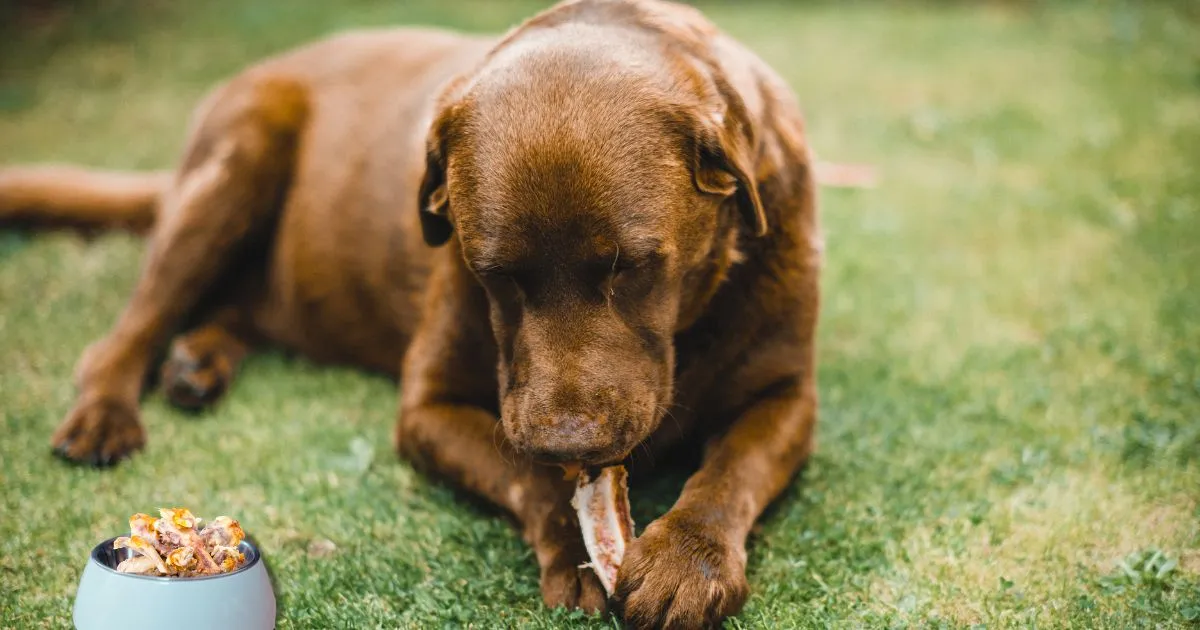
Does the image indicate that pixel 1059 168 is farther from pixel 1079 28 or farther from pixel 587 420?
pixel 587 420

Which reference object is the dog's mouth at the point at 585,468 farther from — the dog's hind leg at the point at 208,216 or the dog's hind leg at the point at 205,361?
the dog's hind leg at the point at 208,216

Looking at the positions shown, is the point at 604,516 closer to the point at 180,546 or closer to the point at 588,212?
the point at 588,212

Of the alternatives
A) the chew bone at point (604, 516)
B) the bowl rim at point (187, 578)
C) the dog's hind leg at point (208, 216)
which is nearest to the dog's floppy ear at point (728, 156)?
the chew bone at point (604, 516)

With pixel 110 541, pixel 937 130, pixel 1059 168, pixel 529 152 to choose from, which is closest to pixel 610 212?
pixel 529 152

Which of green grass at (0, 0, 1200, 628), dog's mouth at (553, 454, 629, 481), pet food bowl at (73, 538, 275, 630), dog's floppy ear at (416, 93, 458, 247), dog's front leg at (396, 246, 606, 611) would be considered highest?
dog's floppy ear at (416, 93, 458, 247)

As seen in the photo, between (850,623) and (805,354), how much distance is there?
37.6 inches

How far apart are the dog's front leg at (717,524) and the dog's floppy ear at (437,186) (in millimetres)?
963

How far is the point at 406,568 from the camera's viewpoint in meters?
2.75

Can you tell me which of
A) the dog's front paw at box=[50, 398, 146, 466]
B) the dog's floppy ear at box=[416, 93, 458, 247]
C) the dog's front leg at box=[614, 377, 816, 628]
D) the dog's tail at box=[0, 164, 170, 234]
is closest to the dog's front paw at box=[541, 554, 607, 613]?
the dog's front leg at box=[614, 377, 816, 628]

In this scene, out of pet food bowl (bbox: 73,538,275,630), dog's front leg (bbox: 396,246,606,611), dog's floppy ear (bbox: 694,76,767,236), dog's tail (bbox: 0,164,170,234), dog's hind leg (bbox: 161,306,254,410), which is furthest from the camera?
dog's tail (bbox: 0,164,170,234)

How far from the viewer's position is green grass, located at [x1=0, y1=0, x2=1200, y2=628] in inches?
104

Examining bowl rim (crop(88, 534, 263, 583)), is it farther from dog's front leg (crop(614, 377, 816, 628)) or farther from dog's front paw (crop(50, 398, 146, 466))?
dog's front paw (crop(50, 398, 146, 466))

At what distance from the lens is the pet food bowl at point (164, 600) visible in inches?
81.7

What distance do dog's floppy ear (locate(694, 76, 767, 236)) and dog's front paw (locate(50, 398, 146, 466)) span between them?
2056 millimetres
